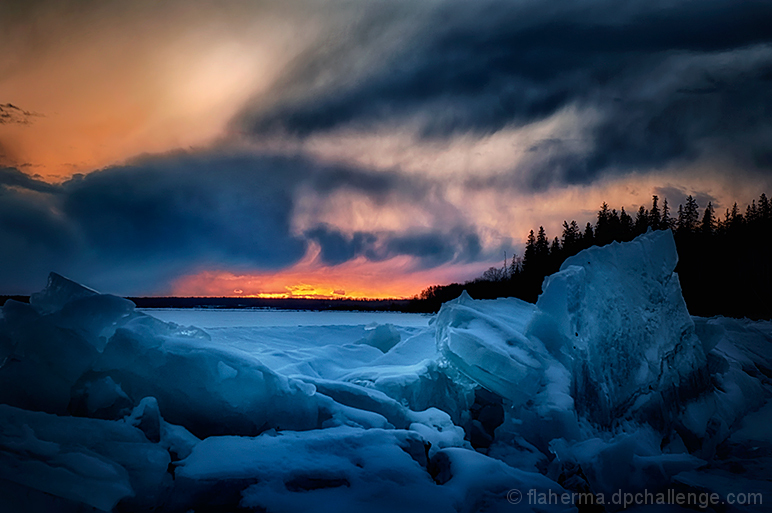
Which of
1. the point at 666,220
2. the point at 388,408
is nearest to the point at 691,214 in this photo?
the point at 666,220

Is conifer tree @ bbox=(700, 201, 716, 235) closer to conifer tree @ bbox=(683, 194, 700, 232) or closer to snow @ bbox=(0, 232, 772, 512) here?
conifer tree @ bbox=(683, 194, 700, 232)

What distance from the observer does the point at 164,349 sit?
4.52 m

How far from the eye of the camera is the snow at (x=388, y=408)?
3242 millimetres

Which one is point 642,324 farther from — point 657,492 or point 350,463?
point 350,463

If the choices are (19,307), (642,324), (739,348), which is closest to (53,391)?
(19,307)

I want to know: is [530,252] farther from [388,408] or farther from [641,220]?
[388,408]

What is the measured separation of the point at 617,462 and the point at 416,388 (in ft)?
9.32

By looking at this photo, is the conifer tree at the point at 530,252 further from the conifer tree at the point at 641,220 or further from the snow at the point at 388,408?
the snow at the point at 388,408

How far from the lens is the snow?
3.24 metres

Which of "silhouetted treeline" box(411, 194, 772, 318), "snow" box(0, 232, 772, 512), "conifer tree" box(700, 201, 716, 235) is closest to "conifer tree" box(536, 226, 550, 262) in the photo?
"silhouetted treeline" box(411, 194, 772, 318)

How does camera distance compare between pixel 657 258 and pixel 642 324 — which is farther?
pixel 657 258

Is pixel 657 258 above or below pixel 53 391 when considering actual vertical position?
above

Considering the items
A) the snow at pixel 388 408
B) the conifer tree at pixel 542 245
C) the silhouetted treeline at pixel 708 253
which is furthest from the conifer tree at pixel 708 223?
the snow at pixel 388 408

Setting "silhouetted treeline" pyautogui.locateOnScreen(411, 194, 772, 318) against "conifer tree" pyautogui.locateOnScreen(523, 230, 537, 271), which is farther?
"conifer tree" pyautogui.locateOnScreen(523, 230, 537, 271)
